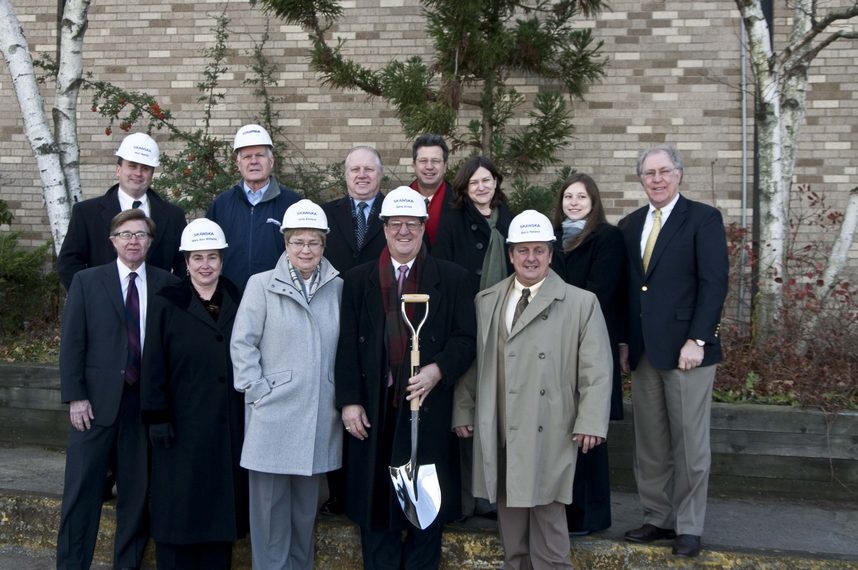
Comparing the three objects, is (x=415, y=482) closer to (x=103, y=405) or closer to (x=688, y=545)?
(x=688, y=545)

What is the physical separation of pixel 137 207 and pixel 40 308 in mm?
4065

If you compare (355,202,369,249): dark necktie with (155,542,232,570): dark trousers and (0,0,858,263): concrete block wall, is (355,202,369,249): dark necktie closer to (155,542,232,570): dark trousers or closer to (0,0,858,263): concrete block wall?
(155,542,232,570): dark trousers

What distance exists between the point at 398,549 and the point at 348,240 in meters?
1.84

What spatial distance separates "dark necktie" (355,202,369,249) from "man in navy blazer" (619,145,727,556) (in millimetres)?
1602

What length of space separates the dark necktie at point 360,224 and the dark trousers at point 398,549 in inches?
67.8

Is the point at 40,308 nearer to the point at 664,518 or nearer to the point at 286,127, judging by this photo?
the point at 286,127

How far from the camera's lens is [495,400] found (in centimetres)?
444

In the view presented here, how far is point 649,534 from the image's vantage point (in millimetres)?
4926

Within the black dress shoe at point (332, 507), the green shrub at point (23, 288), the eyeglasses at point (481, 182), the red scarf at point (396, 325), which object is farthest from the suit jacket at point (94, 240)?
the green shrub at point (23, 288)

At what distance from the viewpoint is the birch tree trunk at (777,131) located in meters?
6.86

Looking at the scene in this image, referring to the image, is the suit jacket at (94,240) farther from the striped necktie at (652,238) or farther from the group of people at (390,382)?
the striped necktie at (652,238)

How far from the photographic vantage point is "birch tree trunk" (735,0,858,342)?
6.86 m

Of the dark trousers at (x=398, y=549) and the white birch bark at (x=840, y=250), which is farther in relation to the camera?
the white birch bark at (x=840, y=250)

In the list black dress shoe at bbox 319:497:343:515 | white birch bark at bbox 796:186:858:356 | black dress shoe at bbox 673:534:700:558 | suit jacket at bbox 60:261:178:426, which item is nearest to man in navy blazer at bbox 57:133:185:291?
suit jacket at bbox 60:261:178:426
